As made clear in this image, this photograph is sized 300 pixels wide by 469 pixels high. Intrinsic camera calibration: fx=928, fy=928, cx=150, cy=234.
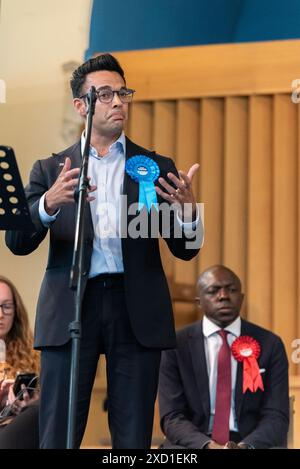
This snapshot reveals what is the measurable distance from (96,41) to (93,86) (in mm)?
2479

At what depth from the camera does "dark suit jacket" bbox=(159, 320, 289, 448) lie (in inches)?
155

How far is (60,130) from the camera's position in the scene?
17.0 ft

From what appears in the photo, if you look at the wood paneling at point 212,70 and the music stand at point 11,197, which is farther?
the wood paneling at point 212,70

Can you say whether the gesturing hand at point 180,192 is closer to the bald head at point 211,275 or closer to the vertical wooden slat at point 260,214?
the bald head at point 211,275

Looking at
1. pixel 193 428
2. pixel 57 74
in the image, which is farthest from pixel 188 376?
pixel 57 74

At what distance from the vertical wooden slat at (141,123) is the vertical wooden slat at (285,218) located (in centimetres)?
75

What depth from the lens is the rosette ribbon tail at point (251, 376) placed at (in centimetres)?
409

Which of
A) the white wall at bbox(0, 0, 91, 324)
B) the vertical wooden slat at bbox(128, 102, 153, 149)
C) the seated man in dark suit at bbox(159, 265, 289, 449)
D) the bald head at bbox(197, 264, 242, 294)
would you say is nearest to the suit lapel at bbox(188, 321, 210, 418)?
the seated man in dark suit at bbox(159, 265, 289, 449)

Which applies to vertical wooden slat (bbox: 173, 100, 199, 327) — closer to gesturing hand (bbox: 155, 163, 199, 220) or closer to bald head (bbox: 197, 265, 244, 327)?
bald head (bbox: 197, 265, 244, 327)

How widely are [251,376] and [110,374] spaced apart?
5.01 feet

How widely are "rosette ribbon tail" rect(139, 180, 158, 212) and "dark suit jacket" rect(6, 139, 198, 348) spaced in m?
0.02

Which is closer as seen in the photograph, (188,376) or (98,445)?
(188,376)

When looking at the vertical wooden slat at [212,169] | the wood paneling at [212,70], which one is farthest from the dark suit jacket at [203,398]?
the wood paneling at [212,70]
